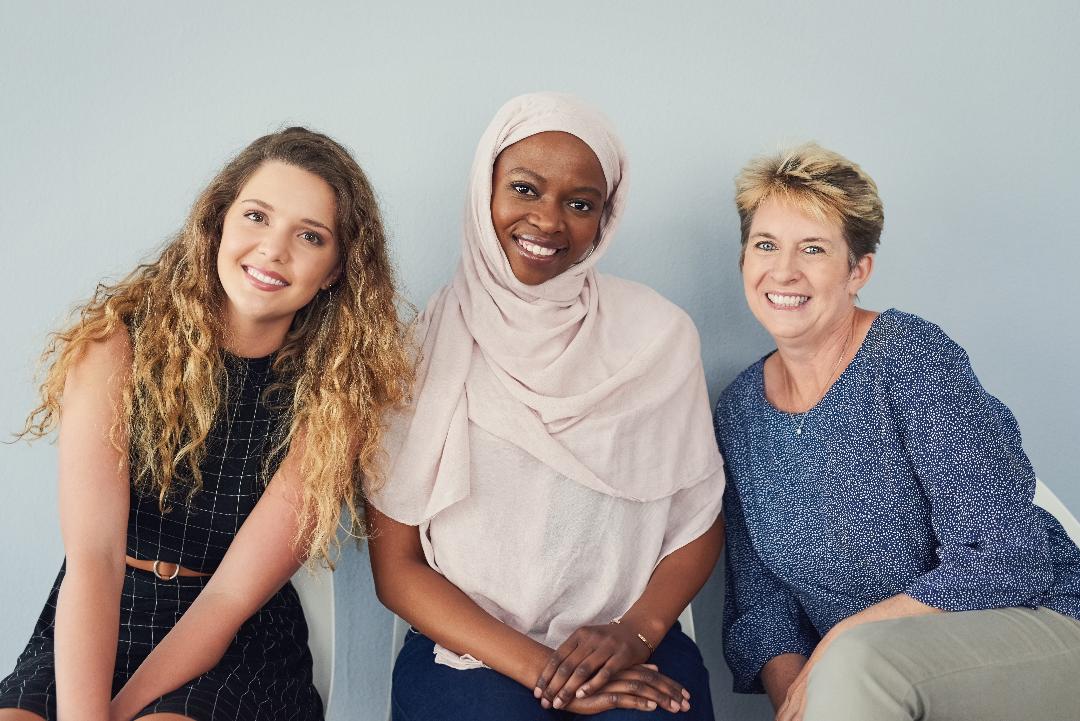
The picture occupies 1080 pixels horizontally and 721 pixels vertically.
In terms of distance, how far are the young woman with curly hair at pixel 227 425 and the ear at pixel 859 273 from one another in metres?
0.86

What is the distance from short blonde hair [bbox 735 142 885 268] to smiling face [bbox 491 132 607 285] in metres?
0.36

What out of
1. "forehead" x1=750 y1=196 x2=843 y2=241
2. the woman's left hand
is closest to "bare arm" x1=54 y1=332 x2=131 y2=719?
the woman's left hand

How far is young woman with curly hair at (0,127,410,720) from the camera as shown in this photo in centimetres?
161

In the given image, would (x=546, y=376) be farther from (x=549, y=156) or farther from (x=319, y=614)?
(x=319, y=614)

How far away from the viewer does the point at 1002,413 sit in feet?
6.17

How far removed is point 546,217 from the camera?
1838mm

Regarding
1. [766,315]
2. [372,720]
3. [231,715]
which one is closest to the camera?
[231,715]

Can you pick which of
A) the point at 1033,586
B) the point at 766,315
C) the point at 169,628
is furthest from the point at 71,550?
the point at 1033,586

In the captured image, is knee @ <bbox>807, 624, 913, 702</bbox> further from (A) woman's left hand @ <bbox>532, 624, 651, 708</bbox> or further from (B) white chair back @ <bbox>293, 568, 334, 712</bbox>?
(B) white chair back @ <bbox>293, 568, 334, 712</bbox>

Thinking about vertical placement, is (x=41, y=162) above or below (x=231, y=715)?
above

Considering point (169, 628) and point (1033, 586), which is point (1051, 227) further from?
point (169, 628)

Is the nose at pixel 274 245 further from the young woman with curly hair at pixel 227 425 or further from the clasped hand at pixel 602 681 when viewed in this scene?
the clasped hand at pixel 602 681

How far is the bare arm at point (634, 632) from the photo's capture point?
1.66 metres

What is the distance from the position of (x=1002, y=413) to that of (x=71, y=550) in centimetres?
160
